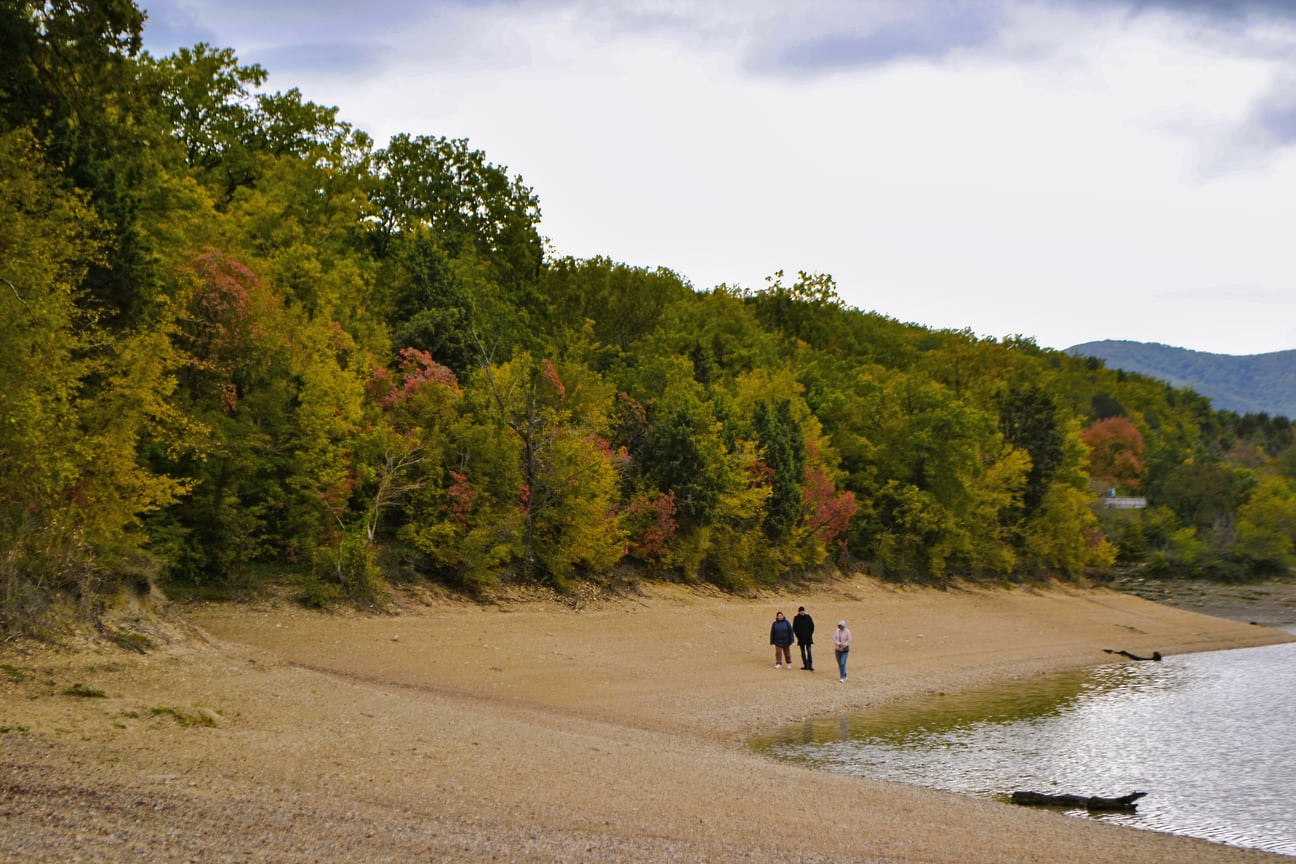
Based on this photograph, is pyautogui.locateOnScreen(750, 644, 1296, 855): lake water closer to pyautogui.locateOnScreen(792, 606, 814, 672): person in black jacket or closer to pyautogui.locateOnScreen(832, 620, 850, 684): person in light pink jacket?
pyautogui.locateOnScreen(832, 620, 850, 684): person in light pink jacket

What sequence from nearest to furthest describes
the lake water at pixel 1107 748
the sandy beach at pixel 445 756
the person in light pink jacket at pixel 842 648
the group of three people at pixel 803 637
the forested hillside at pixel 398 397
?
the sandy beach at pixel 445 756 < the lake water at pixel 1107 748 < the forested hillside at pixel 398 397 < the person in light pink jacket at pixel 842 648 < the group of three people at pixel 803 637

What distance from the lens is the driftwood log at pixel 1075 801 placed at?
51.1 ft

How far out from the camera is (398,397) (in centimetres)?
3450

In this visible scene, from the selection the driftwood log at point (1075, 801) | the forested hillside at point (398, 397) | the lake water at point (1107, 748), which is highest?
the forested hillside at point (398, 397)

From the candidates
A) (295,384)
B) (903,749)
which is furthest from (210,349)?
(903,749)

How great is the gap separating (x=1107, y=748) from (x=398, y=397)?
83.0ft

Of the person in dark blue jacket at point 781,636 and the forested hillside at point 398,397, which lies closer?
the forested hillside at point 398,397

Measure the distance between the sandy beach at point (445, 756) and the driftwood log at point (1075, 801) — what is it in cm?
59

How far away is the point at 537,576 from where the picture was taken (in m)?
36.7

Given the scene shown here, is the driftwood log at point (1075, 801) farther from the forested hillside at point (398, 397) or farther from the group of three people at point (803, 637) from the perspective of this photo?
the forested hillside at point (398, 397)

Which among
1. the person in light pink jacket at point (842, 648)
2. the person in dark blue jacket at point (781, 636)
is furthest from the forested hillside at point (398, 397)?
the person in light pink jacket at point (842, 648)

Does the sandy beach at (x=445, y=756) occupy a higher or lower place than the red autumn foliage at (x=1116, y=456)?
lower

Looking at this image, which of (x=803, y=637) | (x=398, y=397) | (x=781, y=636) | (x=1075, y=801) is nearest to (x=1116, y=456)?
(x=803, y=637)

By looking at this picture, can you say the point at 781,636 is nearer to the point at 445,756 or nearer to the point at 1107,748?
the point at 1107,748
